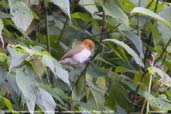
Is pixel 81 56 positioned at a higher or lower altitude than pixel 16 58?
lower

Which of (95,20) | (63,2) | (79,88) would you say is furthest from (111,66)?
(63,2)

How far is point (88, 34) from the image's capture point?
1.72 m

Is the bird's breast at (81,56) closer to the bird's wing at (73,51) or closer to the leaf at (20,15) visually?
the bird's wing at (73,51)

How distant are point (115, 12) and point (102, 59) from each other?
19 cm

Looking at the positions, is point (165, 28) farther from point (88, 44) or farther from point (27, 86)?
point (27, 86)

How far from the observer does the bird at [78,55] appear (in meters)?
1.46

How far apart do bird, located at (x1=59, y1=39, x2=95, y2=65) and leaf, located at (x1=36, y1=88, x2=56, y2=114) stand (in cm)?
39

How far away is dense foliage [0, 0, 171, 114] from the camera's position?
1.15 m

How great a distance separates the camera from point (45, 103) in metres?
1.04

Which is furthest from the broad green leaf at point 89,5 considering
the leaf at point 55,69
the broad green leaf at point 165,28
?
the leaf at point 55,69

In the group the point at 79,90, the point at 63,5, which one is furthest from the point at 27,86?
the point at 79,90

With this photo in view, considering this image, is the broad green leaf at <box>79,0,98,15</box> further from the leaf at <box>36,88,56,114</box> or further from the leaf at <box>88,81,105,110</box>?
the leaf at <box>36,88,56,114</box>

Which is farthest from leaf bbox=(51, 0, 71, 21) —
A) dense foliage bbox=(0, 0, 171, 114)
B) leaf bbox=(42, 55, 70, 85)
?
leaf bbox=(42, 55, 70, 85)

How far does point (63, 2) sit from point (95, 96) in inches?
15.7
